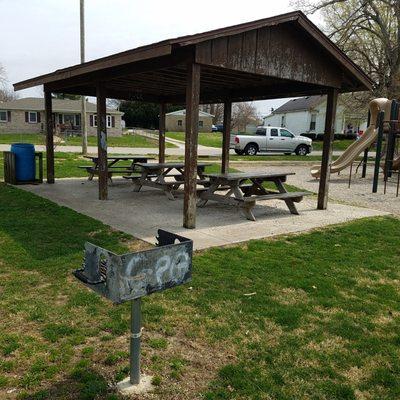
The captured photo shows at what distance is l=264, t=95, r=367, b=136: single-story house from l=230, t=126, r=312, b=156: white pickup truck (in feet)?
71.8

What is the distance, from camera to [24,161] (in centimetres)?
1070

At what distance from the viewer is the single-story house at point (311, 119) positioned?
51188mm

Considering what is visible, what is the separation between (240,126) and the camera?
7806 centimetres

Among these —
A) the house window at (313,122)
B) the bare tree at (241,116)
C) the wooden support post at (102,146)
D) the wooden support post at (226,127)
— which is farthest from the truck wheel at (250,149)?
the bare tree at (241,116)

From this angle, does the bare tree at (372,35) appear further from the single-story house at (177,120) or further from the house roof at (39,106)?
the single-story house at (177,120)

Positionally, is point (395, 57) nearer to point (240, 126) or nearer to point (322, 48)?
point (322, 48)

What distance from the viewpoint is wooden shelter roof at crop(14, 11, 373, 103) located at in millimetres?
5977

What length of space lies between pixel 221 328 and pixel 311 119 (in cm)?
5218

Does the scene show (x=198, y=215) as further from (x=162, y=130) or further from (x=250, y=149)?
(x=250, y=149)

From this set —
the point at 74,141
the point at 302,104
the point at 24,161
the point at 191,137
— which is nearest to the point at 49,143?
the point at 24,161

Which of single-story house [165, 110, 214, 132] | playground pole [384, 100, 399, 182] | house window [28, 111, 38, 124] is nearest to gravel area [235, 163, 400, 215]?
playground pole [384, 100, 399, 182]

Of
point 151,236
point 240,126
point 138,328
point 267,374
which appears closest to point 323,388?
point 267,374

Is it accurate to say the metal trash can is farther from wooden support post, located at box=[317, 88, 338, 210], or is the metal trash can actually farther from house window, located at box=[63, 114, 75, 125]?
house window, located at box=[63, 114, 75, 125]

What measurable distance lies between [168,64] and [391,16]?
2415 cm
